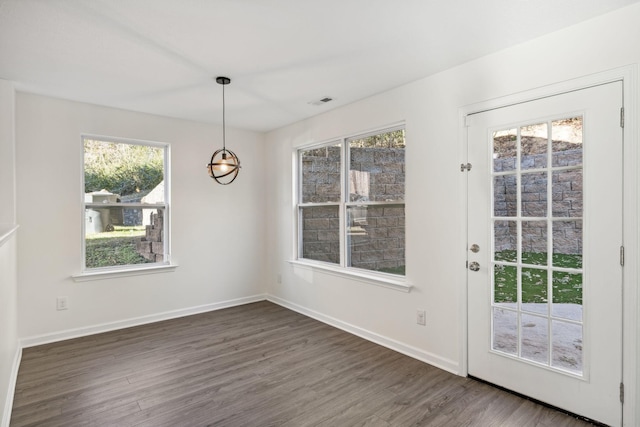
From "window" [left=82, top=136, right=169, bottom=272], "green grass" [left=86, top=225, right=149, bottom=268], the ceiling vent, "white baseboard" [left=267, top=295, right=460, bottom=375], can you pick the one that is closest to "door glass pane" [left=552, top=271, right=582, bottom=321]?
"white baseboard" [left=267, top=295, right=460, bottom=375]

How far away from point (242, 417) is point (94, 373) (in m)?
1.51

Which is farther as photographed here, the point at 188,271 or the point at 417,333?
the point at 188,271

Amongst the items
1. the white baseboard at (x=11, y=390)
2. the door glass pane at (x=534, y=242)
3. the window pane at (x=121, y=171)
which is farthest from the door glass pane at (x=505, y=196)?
the window pane at (x=121, y=171)

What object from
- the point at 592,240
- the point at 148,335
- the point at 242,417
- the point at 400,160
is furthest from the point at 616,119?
the point at 148,335

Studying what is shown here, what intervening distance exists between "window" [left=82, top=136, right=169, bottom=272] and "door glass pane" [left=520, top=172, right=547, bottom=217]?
3.93m

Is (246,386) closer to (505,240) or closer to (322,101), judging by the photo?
(505,240)

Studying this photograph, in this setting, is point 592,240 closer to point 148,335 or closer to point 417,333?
point 417,333

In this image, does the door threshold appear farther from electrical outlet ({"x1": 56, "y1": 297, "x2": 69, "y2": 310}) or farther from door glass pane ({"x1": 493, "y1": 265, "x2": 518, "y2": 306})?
electrical outlet ({"x1": 56, "y1": 297, "x2": 69, "y2": 310})

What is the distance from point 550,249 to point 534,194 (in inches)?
15.4

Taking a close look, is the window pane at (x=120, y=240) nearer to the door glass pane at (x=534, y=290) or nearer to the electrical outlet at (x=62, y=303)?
the electrical outlet at (x=62, y=303)

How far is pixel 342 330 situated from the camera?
394cm

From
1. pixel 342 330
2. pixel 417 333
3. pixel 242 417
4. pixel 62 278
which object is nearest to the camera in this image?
pixel 242 417

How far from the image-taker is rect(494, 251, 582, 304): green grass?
2277 mm

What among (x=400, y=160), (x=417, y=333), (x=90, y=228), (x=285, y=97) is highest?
(x=285, y=97)
